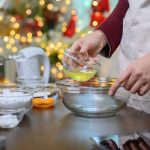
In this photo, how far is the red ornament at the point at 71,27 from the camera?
2.83 m

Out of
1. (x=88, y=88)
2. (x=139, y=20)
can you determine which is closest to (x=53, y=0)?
(x=139, y=20)

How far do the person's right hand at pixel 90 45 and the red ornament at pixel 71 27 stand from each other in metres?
1.74

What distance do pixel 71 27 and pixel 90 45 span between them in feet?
5.97

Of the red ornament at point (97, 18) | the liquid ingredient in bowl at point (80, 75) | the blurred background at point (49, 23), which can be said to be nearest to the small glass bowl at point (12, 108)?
the liquid ingredient in bowl at point (80, 75)

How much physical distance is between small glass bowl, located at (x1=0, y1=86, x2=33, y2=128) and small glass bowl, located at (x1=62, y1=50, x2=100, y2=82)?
18 cm

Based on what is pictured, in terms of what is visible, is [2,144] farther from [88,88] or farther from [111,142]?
[88,88]

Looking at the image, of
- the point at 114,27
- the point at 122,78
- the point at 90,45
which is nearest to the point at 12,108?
the point at 122,78

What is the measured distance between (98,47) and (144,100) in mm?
247

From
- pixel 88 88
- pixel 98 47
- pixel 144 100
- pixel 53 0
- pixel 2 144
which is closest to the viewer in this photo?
pixel 2 144

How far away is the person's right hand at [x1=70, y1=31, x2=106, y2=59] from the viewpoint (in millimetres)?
1035

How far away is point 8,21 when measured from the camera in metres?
2.87

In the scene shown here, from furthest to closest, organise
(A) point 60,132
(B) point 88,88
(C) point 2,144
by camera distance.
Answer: (B) point 88,88 < (A) point 60,132 < (C) point 2,144

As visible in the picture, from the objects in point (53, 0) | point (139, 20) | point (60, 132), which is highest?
point (53, 0)

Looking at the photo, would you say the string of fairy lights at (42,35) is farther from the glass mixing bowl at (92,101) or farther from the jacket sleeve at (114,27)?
the glass mixing bowl at (92,101)
